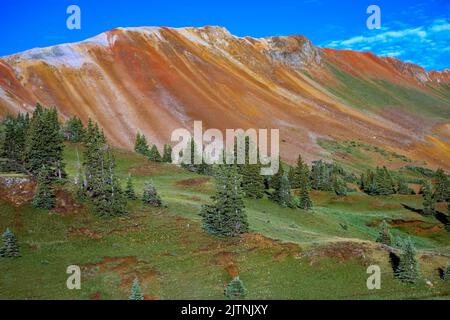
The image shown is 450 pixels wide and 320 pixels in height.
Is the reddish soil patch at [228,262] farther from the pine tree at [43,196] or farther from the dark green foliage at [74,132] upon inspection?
the dark green foliage at [74,132]

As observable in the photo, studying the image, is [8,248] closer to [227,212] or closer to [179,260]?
[179,260]

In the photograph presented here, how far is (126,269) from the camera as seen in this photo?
4238 centimetres

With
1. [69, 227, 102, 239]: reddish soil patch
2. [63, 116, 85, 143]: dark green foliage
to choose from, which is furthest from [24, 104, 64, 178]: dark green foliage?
[63, 116, 85, 143]: dark green foliage

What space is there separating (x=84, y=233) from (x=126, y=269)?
957 centimetres

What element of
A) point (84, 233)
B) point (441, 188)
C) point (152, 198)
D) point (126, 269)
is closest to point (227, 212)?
point (152, 198)

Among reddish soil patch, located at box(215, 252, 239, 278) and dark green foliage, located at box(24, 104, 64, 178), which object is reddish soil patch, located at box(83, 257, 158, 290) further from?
dark green foliage, located at box(24, 104, 64, 178)

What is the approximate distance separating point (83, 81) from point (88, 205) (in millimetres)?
123030

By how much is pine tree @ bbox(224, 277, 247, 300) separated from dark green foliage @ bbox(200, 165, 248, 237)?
1411 cm

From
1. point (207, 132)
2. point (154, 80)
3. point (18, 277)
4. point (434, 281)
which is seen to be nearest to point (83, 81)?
point (154, 80)

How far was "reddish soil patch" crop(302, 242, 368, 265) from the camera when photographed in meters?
44.5
